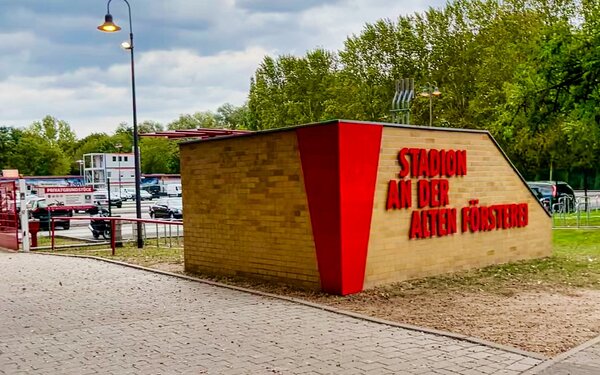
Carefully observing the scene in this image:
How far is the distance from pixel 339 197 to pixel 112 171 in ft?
209

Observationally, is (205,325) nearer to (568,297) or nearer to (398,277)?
(398,277)

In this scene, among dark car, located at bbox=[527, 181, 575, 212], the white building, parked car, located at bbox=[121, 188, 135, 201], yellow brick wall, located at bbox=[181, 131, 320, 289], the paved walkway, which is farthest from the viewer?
the white building

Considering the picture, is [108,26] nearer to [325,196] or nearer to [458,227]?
[325,196]

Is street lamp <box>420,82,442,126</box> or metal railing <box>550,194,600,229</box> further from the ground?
street lamp <box>420,82,442,126</box>

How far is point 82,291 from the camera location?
954 centimetres

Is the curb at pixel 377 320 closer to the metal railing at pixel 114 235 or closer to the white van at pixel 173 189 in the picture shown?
the metal railing at pixel 114 235

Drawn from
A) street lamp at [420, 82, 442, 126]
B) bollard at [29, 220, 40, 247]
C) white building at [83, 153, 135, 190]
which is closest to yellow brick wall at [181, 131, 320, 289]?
bollard at [29, 220, 40, 247]

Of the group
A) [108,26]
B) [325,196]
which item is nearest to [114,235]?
[108,26]

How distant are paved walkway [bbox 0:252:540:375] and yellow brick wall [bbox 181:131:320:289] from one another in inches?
34.3

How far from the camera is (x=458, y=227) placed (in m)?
10.4

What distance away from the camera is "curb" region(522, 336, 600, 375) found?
16.5 feet

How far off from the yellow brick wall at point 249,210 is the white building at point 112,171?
55.3 meters

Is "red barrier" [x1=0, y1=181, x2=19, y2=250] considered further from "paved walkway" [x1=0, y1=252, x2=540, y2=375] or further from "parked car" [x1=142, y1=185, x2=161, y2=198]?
"parked car" [x1=142, y1=185, x2=161, y2=198]

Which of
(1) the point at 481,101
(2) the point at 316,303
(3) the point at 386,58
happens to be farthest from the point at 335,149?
(3) the point at 386,58
